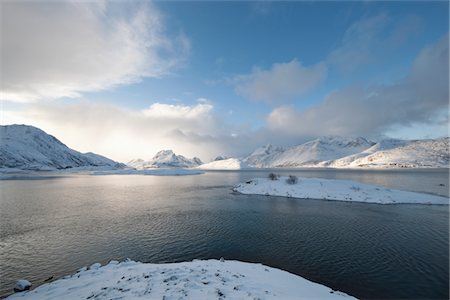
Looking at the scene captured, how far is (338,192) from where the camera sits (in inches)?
2267

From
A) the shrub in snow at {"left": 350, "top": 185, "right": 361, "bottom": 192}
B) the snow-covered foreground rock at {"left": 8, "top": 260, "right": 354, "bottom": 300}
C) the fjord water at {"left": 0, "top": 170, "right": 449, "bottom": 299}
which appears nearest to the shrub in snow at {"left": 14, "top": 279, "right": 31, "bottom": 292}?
the fjord water at {"left": 0, "top": 170, "right": 449, "bottom": 299}

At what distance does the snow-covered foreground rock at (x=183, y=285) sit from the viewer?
11422 mm

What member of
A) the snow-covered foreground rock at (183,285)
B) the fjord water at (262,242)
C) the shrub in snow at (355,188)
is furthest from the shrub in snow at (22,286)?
the shrub in snow at (355,188)

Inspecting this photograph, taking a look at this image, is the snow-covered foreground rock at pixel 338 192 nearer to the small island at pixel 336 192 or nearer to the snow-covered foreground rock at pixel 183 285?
the small island at pixel 336 192

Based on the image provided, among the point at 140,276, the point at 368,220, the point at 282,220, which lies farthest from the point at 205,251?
the point at 368,220

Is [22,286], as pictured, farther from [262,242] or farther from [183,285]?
[262,242]

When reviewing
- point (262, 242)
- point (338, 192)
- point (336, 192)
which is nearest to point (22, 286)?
point (262, 242)

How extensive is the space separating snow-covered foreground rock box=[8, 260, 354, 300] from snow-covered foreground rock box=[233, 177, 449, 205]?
4643 centimetres

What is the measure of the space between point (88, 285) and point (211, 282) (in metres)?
8.08

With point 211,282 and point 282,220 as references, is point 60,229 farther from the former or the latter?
point 282,220

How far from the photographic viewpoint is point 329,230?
97.6 ft

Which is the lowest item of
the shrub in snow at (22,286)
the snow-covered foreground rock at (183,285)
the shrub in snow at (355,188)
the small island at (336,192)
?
the shrub in snow at (22,286)

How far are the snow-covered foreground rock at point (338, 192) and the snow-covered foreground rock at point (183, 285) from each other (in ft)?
152

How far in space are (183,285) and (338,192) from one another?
185 ft
